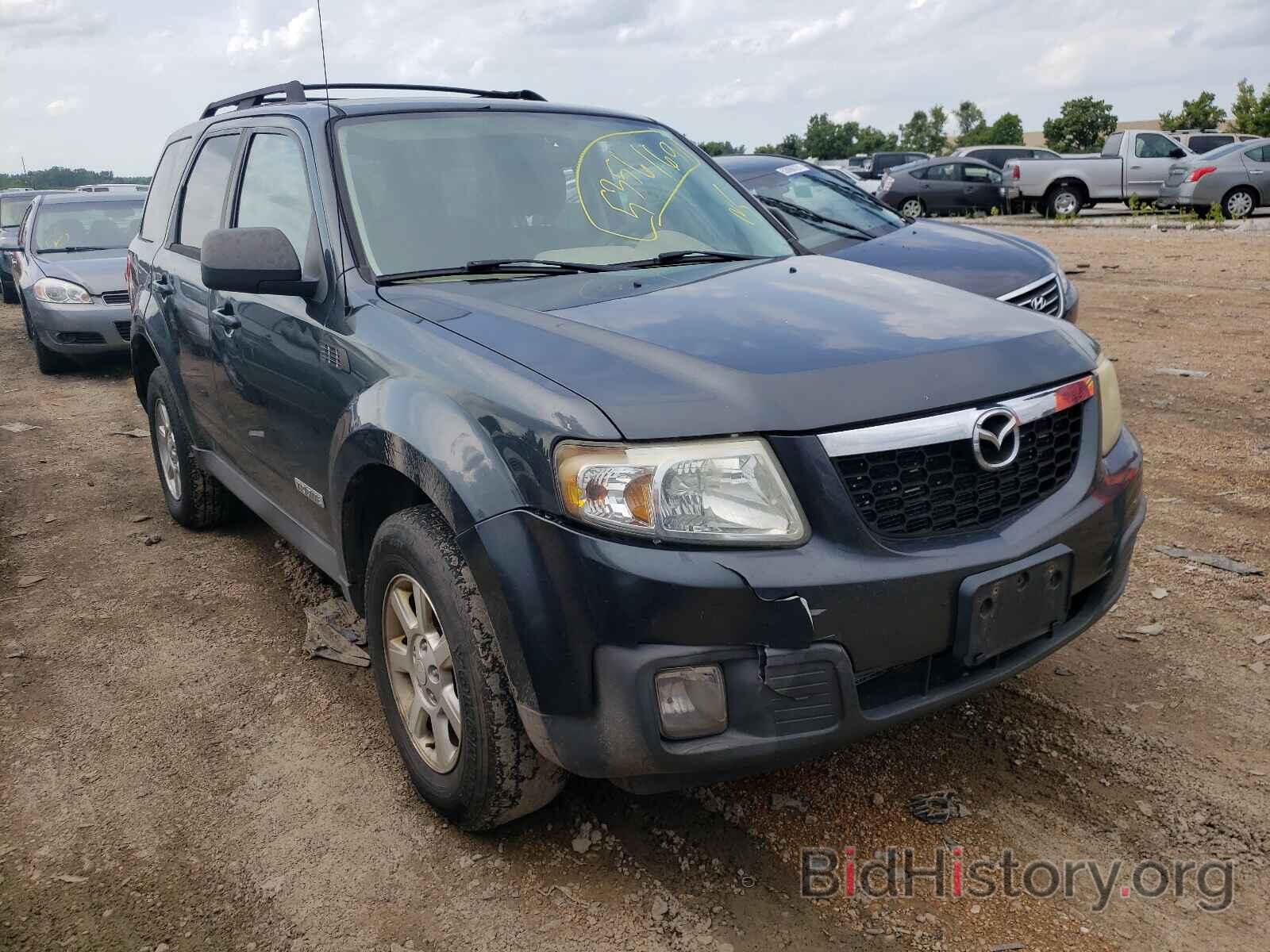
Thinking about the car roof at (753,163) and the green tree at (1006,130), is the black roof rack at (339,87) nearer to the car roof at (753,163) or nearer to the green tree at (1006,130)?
the car roof at (753,163)

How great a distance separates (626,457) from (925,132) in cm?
9984

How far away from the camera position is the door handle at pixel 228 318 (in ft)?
12.3

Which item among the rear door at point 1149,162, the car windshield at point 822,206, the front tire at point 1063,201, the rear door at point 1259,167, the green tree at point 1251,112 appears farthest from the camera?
the green tree at point 1251,112

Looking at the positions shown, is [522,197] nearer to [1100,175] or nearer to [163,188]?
[163,188]

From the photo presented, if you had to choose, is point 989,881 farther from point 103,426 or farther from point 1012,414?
point 103,426

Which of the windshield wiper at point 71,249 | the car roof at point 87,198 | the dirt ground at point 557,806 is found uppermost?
the car roof at point 87,198

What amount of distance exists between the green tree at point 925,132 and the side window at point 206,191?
86.6m

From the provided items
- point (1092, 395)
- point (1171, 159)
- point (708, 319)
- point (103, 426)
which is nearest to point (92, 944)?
point (708, 319)

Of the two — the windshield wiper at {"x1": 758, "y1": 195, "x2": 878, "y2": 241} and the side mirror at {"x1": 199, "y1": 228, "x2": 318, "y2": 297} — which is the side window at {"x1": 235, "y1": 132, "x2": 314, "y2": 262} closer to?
the side mirror at {"x1": 199, "y1": 228, "x2": 318, "y2": 297}

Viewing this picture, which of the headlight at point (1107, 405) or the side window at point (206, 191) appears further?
the side window at point (206, 191)

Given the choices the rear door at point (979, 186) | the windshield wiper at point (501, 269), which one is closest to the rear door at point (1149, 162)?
the rear door at point (979, 186)

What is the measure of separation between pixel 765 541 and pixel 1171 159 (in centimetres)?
2176

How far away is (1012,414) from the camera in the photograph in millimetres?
2402

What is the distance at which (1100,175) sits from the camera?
21.0 m
